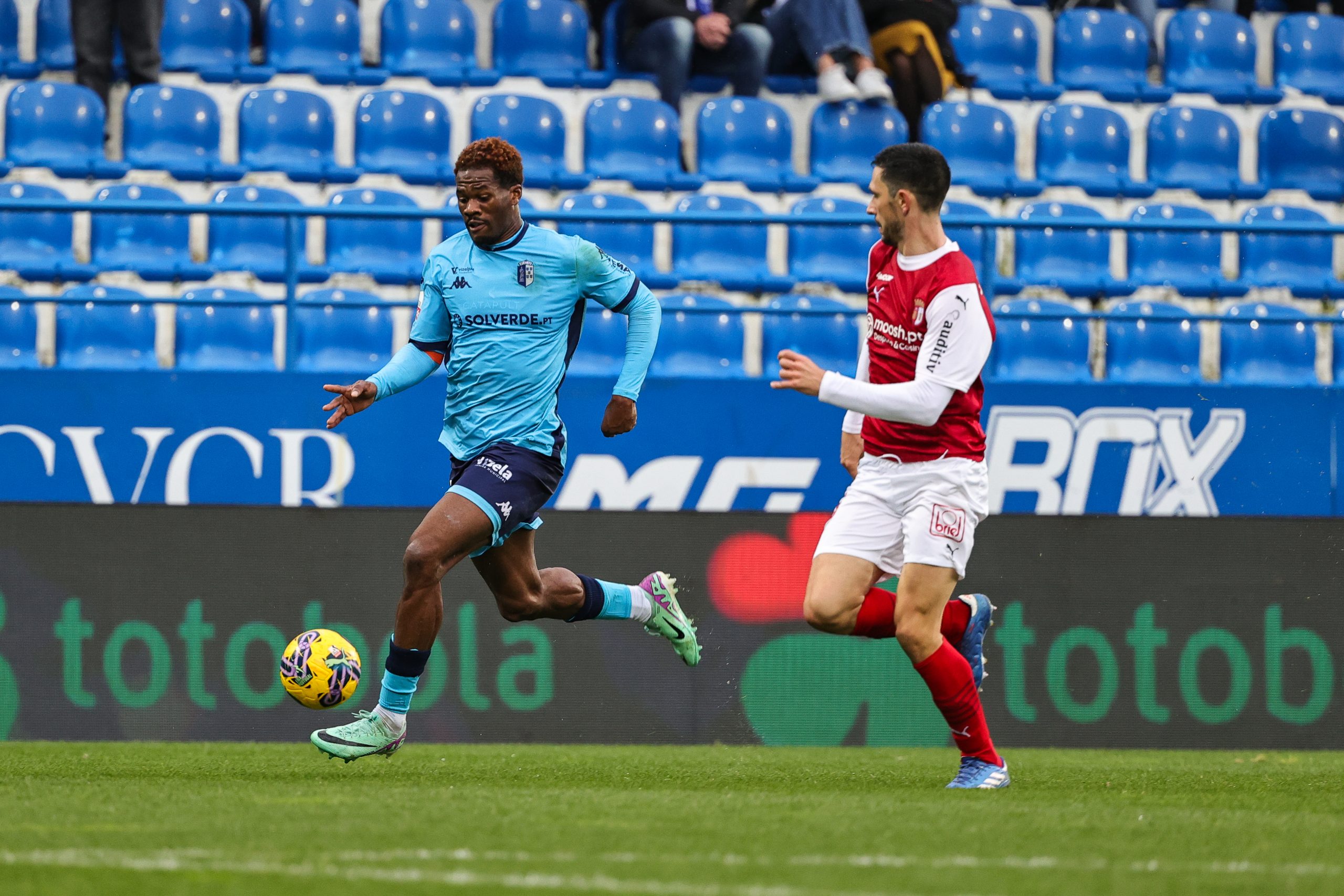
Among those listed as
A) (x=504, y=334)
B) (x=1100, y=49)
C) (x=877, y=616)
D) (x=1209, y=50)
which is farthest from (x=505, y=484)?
(x=1209, y=50)

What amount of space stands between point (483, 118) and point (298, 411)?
376cm

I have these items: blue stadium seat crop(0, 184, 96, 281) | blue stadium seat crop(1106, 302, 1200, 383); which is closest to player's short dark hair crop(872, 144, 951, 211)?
blue stadium seat crop(1106, 302, 1200, 383)

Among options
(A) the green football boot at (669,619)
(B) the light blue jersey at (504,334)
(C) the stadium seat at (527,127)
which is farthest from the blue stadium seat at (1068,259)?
(B) the light blue jersey at (504,334)

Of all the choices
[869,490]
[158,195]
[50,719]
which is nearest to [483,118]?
[158,195]

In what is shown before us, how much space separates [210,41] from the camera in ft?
37.8

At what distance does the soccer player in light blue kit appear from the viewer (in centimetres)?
552

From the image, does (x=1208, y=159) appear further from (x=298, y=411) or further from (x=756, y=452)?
(x=298, y=411)

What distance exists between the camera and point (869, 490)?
209 inches

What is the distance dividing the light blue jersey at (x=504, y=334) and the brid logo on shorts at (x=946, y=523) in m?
1.25

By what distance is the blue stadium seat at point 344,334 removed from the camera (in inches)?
356

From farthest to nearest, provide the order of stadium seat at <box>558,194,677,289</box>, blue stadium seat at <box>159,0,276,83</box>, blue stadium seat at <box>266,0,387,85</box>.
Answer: blue stadium seat at <box>266,0,387,85</box> < blue stadium seat at <box>159,0,276,83</box> < stadium seat at <box>558,194,677,289</box>

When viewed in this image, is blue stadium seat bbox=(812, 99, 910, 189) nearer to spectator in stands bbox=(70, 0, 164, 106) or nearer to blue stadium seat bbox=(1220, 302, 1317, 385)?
blue stadium seat bbox=(1220, 302, 1317, 385)

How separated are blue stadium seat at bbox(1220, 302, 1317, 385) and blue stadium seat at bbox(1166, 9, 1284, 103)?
8.86 ft

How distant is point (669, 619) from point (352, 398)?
5.40ft
